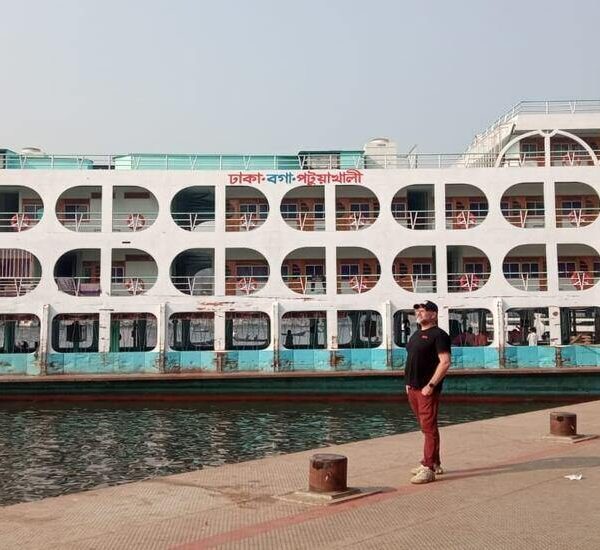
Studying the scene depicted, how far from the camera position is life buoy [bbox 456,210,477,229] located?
2559 centimetres

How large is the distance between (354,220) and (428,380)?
18135 millimetres

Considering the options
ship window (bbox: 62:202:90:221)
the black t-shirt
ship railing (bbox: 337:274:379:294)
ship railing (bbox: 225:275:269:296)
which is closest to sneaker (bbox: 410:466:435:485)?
the black t-shirt

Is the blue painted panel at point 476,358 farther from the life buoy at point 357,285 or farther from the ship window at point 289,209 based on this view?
the ship window at point 289,209

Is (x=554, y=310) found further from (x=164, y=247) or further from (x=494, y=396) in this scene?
(x=164, y=247)

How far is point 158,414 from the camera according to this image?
65.2 feet

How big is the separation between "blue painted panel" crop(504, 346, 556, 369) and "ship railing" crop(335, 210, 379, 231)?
7.09 metres

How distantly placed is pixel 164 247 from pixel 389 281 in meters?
Result: 8.44

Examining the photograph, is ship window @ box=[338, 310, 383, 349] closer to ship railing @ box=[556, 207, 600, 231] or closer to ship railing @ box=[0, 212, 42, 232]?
ship railing @ box=[556, 207, 600, 231]

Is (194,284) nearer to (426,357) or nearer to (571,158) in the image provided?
(571,158)

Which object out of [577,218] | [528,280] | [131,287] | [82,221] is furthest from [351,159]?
[82,221]

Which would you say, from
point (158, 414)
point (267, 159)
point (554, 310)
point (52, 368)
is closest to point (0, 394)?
point (52, 368)

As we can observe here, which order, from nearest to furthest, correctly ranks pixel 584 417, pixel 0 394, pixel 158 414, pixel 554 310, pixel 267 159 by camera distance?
pixel 584 417, pixel 158 414, pixel 0 394, pixel 554 310, pixel 267 159

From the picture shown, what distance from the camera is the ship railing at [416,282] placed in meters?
25.5

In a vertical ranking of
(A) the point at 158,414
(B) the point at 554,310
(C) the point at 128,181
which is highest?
(C) the point at 128,181
